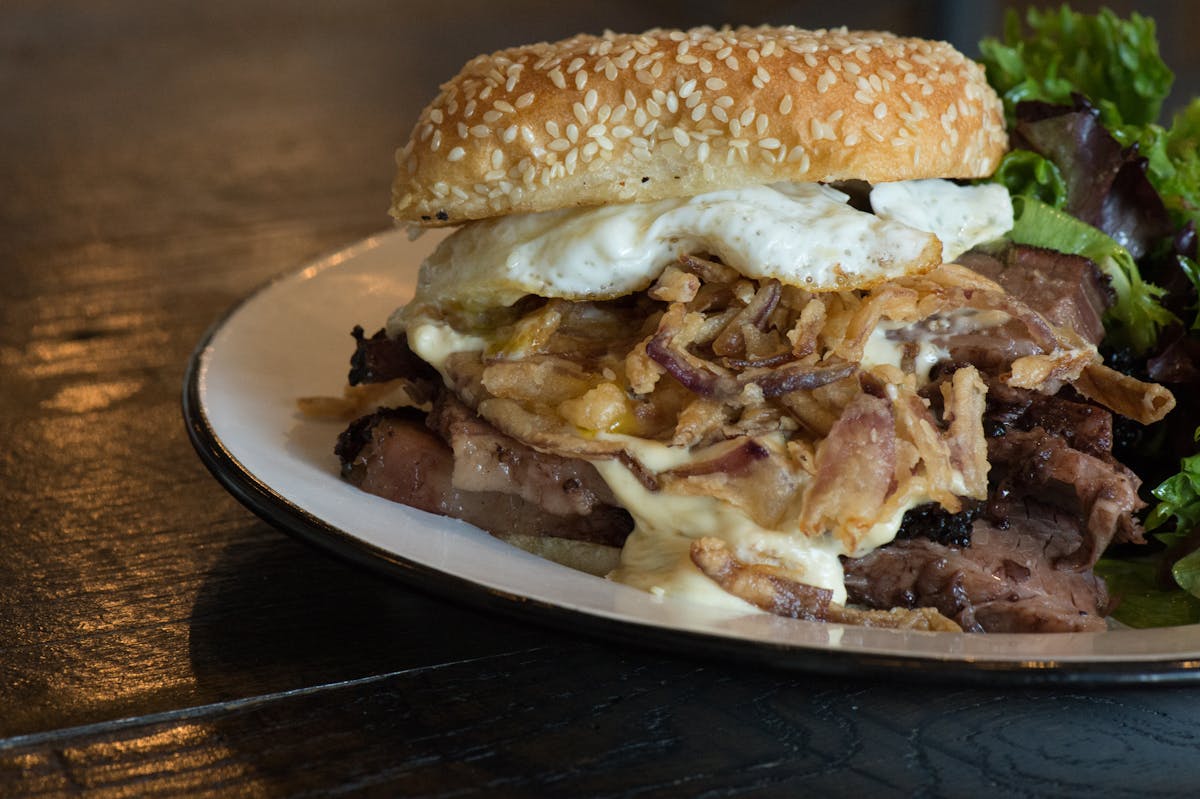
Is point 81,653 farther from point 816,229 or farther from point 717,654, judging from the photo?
point 816,229

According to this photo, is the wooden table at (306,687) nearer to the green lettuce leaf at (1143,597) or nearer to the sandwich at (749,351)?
the sandwich at (749,351)

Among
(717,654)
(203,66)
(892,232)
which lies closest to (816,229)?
(892,232)

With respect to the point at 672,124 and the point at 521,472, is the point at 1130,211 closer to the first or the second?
the point at 672,124

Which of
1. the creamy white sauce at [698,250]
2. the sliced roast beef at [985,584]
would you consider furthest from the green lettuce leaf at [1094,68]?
the sliced roast beef at [985,584]

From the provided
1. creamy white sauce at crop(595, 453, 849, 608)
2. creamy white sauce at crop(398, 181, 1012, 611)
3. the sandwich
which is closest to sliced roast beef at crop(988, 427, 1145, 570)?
the sandwich

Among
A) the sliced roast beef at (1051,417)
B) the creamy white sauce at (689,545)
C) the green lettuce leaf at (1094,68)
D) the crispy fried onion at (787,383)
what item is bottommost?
the creamy white sauce at (689,545)

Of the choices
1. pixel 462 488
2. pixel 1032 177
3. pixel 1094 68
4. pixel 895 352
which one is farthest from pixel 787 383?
pixel 1094 68

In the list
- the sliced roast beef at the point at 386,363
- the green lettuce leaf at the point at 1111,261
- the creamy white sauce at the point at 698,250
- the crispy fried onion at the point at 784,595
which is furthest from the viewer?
the green lettuce leaf at the point at 1111,261
